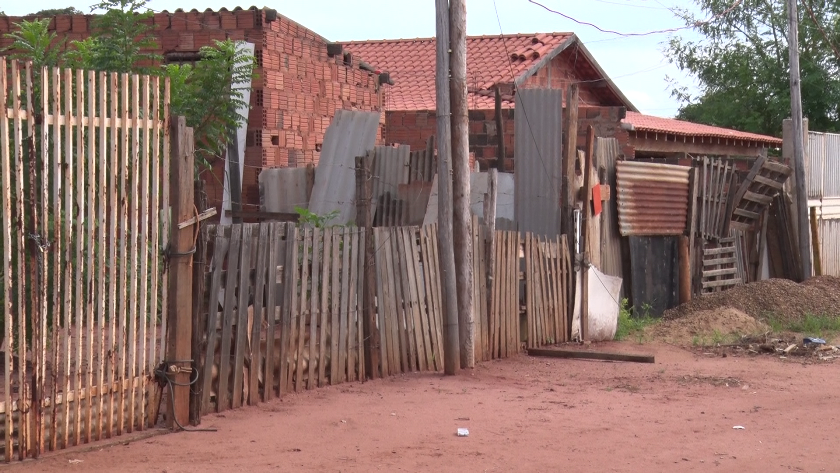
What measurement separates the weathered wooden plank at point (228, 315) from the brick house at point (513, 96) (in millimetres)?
8753

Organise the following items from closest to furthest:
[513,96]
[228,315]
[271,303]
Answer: [228,315], [271,303], [513,96]

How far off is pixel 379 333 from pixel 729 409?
10.2 ft

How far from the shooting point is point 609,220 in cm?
1394

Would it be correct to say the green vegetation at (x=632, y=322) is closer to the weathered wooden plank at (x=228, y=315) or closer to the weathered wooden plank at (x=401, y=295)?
the weathered wooden plank at (x=401, y=295)

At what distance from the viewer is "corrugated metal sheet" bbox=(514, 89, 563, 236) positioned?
12.3 meters

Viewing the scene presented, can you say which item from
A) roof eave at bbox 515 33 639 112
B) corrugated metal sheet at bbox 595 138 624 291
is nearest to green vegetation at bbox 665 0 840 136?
roof eave at bbox 515 33 639 112

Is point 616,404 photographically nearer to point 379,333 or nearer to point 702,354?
point 379,333

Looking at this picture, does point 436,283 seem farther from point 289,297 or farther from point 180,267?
point 180,267

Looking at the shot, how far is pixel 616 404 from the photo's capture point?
8.57m

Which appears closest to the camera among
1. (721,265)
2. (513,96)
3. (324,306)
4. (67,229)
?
(67,229)

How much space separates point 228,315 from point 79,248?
155cm

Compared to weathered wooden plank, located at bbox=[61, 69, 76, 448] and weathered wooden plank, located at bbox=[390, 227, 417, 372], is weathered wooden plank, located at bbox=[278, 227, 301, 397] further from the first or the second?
weathered wooden plank, located at bbox=[61, 69, 76, 448]

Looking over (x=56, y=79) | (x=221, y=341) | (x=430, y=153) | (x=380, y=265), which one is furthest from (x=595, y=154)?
(x=56, y=79)

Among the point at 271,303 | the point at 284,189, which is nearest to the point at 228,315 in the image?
the point at 271,303
